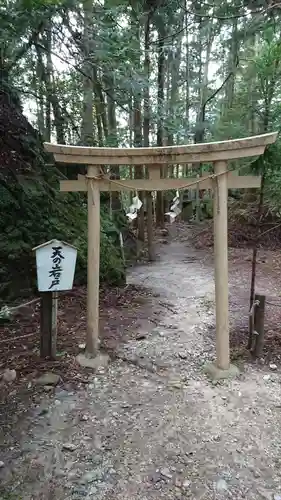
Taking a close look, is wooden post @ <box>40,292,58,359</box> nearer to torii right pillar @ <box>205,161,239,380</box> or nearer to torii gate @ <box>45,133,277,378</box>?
torii gate @ <box>45,133,277,378</box>

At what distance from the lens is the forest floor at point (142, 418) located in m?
2.25

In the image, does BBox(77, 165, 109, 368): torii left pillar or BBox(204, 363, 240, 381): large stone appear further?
BBox(77, 165, 109, 368): torii left pillar

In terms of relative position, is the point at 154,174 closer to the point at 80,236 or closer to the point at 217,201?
the point at 217,201

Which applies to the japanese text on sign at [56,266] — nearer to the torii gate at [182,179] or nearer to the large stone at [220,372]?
the torii gate at [182,179]

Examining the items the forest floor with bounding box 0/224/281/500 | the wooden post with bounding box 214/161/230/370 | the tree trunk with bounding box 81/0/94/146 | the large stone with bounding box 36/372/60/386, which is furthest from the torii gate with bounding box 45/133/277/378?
the tree trunk with bounding box 81/0/94/146

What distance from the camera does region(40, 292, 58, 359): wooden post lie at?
329 cm

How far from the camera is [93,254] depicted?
3543 mm

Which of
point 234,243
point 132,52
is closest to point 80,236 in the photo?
point 132,52

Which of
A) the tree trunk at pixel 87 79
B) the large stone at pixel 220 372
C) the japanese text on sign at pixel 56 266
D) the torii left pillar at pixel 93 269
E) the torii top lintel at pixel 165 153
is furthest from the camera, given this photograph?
the tree trunk at pixel 87 79

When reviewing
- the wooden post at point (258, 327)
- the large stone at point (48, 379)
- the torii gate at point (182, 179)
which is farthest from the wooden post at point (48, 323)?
the wooden post at point (258, 327)

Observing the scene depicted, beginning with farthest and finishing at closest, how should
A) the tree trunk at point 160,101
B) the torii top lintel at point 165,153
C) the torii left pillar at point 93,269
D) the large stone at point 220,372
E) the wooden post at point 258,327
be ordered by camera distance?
the tree trunk at point 160,101
the wooden post at point 258,327
the torii left pillar at point 93,269
the large stone at point 220,372
the torii top lintel at point 165,153

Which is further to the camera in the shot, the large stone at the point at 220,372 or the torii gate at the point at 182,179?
the large stone at the point at 220,372

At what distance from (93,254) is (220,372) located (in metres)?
1.68

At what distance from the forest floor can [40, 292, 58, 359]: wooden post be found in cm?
12
